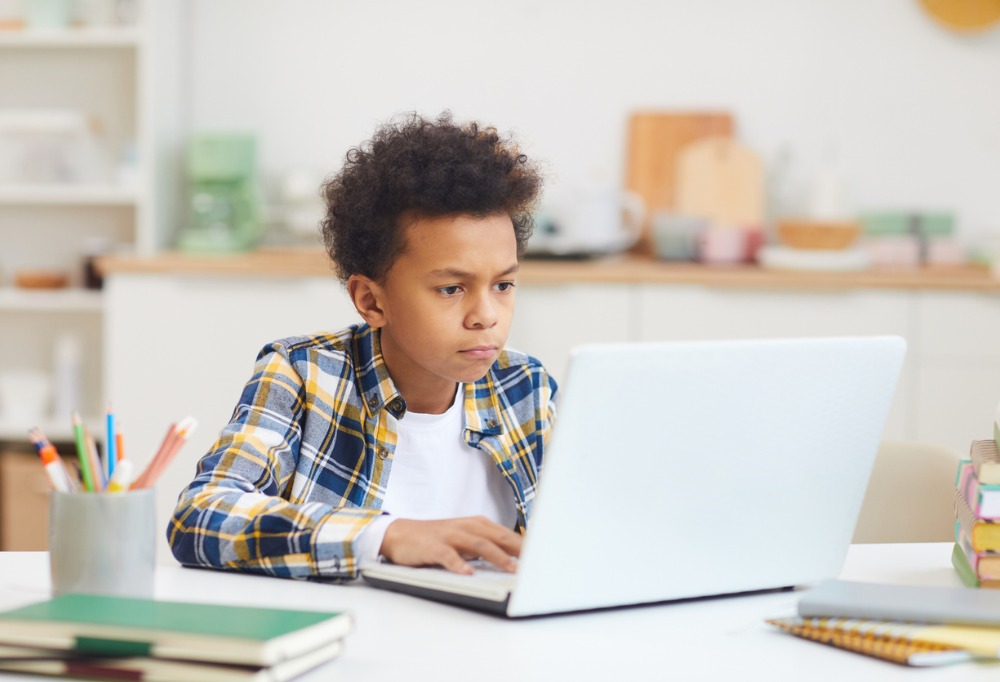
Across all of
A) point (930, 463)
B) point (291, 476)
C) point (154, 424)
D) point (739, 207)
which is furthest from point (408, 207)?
point (739, 207)

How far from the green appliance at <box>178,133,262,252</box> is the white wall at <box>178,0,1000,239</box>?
0.20 meters

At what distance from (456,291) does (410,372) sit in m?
0.14

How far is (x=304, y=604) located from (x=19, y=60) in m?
2.84

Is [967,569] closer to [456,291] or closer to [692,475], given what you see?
[692,475]

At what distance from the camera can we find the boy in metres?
1.26

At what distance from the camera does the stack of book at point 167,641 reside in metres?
0.76

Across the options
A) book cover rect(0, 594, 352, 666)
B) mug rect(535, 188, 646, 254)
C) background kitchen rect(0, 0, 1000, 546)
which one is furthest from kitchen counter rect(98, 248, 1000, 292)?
book cover rect(0, 594, 352, 666)

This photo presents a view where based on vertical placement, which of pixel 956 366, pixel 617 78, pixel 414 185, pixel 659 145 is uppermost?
pixel 617 78

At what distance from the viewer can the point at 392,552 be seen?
1038 millimetres

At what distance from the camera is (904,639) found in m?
0.87

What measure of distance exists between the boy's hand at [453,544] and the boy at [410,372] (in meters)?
0.16

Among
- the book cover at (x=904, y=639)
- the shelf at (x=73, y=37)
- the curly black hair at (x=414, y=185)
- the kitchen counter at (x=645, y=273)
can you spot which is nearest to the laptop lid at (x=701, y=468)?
the book cover at (x=904, y=639)

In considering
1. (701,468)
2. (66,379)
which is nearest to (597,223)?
(66,379)

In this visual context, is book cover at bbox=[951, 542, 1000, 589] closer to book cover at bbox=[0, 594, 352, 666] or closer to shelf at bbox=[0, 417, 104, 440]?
book cover at bbox=[0, 594, 352, 666]
